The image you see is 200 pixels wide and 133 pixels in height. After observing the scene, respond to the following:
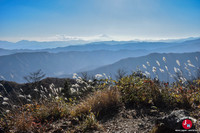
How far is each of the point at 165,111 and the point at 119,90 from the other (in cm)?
160

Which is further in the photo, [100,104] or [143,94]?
[143,94]

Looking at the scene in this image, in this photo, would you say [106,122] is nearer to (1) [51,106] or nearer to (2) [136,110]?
(2) [136,110]

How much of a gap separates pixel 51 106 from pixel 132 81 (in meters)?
2.84

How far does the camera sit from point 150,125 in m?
3.12

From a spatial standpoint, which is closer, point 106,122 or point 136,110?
point 106,122

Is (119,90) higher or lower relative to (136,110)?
higher

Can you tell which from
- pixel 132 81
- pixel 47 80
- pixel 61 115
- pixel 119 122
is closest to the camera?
pixel 119 122

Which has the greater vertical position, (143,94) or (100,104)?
(143,94)

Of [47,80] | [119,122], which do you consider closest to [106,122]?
[119,122]

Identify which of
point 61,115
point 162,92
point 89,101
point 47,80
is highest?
point 162,92

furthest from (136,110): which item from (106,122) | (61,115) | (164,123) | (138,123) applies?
(61,115)

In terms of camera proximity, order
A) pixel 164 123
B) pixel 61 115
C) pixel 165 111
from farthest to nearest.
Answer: pixel 61 115, pixel 165 111, pixel 164 123

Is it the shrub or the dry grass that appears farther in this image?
the shrub

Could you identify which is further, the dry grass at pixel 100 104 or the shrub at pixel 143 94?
the shrub at pixel 143 94
